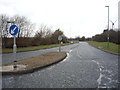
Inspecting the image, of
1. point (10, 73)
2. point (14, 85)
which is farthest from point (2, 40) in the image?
Answer: point (14, 85)

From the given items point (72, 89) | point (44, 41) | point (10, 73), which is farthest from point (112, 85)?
point (44, 41)

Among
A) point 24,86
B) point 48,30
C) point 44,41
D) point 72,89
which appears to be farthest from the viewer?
point 48,30

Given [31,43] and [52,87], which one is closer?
[52,87]

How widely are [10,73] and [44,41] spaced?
1556 inches

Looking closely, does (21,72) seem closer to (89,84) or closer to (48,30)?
(89,84)

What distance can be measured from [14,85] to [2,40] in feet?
83.7

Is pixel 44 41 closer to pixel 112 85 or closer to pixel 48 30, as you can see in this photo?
pixel 48 30

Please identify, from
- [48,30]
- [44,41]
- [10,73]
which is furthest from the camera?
[48,30]

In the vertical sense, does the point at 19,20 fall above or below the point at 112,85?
above

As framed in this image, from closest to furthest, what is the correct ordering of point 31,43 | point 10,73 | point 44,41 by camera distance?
1. point 10,73
2. point 31,43
3. point 44,41

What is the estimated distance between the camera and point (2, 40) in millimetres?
26156

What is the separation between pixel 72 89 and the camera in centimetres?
387

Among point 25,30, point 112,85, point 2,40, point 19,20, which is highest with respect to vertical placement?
point 19,20

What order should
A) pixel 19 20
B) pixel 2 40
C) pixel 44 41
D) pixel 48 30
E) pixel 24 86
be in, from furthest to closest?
pixel 48 30, pixel 44 41, pixel 19 20, pixel 2 40, pixel 24 86
